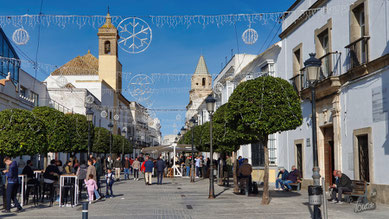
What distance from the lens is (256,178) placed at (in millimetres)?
26391

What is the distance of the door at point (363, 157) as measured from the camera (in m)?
14.5

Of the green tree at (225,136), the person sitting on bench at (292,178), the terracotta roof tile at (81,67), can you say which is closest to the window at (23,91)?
the green tree at (225,136)

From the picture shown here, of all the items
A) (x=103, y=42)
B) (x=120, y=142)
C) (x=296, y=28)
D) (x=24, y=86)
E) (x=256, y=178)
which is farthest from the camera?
(x=103, y=42)

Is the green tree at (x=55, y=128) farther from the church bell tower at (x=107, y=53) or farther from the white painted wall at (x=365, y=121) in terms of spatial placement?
the church bell tower at (x=107, y=53)

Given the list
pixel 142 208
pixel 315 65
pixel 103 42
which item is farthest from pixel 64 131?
pixel 103 42

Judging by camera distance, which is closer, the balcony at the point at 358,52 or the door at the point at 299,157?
the balcony at the point at 358,52

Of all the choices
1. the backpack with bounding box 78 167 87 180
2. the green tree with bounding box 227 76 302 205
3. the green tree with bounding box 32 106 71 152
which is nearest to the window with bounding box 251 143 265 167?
the green tree with bounding box 32 106 71 152

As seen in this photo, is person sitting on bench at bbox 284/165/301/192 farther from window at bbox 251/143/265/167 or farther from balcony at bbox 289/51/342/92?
window at bbox 251/143/265/167

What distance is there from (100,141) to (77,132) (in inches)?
443

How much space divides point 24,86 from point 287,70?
1998 centimetres

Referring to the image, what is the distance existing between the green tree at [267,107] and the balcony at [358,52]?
2.45 meters

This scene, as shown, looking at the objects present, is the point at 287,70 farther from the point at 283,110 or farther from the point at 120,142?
the point at 120,142

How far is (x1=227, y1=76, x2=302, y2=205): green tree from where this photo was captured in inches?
532

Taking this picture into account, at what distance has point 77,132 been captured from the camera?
2652 centimetres
